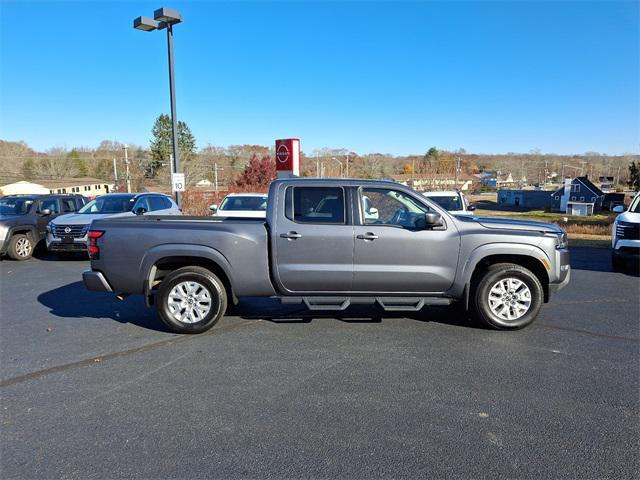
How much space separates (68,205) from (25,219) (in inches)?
65.9

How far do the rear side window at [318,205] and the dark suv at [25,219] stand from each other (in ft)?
30.6

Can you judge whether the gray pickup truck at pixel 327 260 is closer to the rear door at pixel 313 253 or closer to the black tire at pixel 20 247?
the rear door at pixel 313 253

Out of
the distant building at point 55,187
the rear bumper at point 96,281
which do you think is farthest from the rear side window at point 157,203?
the distant building at point 55,187

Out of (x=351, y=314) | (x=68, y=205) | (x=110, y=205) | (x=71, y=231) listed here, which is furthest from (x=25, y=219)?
(x=351, y=314)

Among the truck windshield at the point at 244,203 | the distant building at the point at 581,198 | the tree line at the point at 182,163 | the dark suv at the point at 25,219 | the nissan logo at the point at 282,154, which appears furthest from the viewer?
the distant building at the point at 581,198

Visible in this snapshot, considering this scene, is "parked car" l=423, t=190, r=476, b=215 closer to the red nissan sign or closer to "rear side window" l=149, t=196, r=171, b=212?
the red nissan sign

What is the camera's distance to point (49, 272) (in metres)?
9.46

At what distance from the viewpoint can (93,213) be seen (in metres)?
11.5

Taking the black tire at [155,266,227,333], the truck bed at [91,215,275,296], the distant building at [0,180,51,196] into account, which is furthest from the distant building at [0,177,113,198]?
the black tire at [155,266,227,333]

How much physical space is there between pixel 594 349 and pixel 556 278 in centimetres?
94

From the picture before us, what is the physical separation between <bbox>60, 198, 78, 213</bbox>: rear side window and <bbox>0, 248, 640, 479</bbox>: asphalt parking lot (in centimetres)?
752

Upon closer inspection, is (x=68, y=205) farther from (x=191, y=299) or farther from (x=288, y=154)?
(x=191, y=299)

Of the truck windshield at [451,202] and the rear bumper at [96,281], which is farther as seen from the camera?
the truck windshield at [451,202]

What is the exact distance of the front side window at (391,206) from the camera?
17.8 feet
